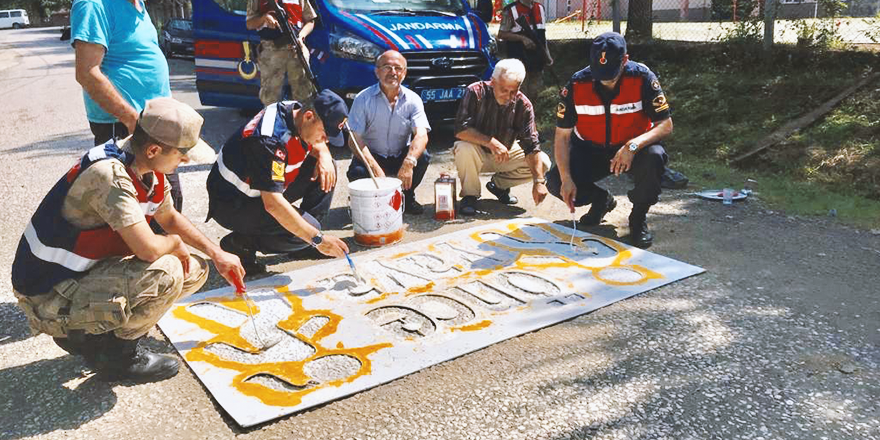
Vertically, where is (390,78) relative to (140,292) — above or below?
above

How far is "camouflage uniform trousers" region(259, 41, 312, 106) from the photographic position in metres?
6.20

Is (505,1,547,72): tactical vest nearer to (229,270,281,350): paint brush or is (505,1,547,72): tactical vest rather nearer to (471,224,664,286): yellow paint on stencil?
(471,224,664,286): yellow paint on stencil

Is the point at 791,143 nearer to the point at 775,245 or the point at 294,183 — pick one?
the point at 775,245

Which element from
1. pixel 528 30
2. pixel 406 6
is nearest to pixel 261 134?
pixel 406 6

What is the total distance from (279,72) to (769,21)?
17.2ft

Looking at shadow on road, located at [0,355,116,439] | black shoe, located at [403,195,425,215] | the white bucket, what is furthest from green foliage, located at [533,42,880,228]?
shadow on road, located at [0,355,116,439]

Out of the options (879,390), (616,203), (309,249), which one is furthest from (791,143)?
(309,249)

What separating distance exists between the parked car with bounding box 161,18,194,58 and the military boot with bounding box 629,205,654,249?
17817mm

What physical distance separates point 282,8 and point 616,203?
327cm

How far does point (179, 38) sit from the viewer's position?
19.8 m

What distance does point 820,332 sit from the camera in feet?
10.1

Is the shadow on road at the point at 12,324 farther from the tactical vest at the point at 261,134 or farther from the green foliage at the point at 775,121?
the green foliage at the point at 775,121

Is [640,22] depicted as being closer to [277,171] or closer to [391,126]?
[391,126]

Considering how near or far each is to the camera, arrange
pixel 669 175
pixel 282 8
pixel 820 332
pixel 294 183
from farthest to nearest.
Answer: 1. pixel 282 8
2. pixel 669 175
3. pixel 294 183
4. pixel 820 332
